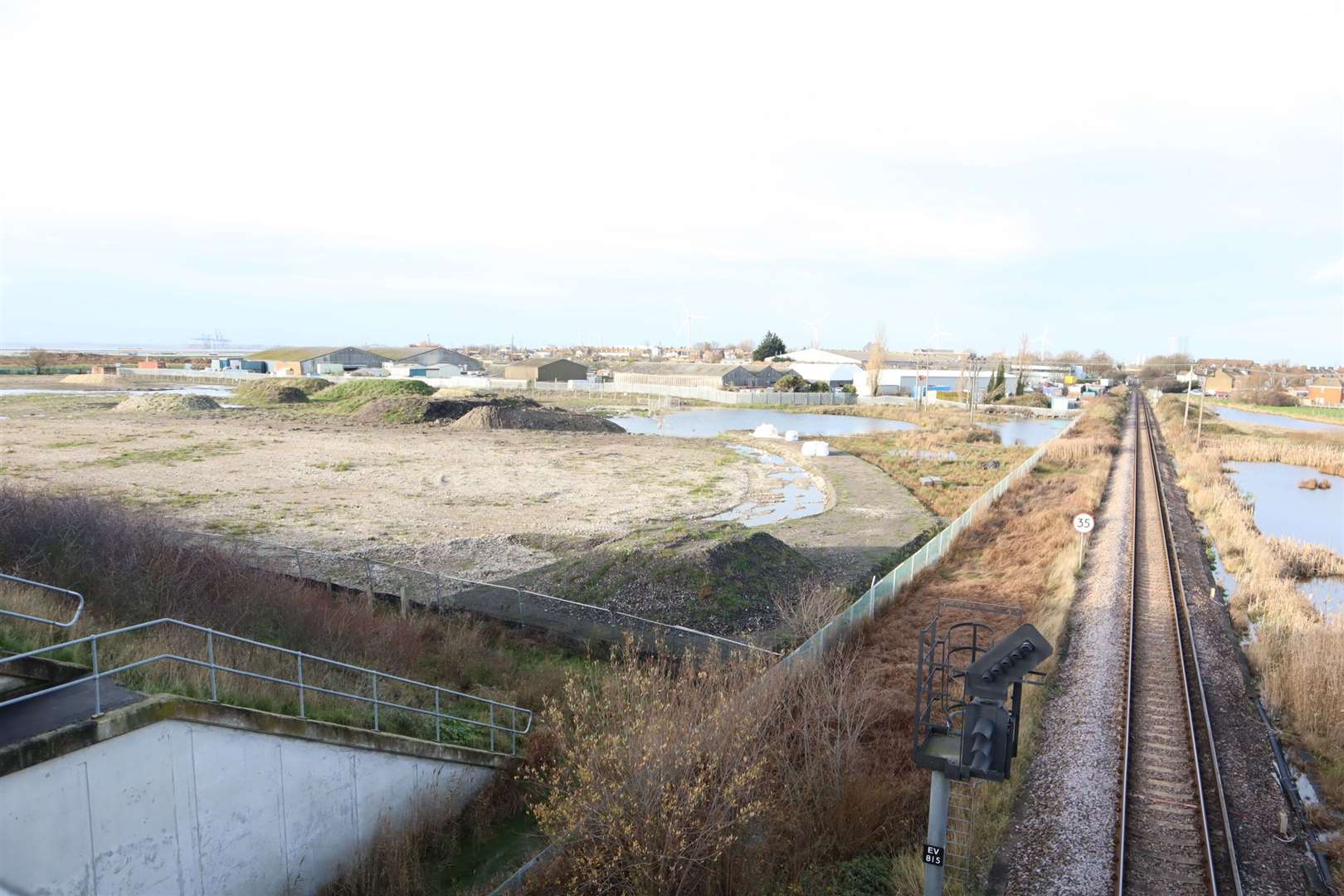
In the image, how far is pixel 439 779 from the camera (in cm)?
1107

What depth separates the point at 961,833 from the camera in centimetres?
976

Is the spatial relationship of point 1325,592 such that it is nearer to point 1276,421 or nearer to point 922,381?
point 1276,421

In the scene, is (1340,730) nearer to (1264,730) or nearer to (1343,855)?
(1264,730)

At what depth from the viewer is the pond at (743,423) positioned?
225 feet

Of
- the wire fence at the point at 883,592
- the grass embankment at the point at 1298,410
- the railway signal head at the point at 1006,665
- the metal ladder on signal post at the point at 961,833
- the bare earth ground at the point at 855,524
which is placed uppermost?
the railway signal head at the point at 1006,665

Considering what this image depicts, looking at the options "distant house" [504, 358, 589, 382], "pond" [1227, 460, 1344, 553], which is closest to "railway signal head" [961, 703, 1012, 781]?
"pond" [1227, 460, 1344, 553]

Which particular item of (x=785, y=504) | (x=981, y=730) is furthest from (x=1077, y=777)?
(x=785, y=504)

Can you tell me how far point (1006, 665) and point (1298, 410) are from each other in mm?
121432

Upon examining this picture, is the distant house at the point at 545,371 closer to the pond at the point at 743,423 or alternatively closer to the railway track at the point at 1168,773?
the pond at the point at 743,423

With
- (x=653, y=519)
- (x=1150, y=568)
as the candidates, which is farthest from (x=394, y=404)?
Answer: (x=1150, y=568)

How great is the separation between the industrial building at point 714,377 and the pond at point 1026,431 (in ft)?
115

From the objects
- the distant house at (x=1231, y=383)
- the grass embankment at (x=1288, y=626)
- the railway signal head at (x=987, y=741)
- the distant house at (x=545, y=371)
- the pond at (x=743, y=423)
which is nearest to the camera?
the railway signal head at (x=987, y=741)

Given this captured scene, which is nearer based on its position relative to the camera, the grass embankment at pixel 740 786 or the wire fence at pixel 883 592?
the grass embankment at pixel 740 786

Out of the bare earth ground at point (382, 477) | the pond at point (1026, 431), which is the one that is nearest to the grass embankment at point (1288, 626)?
the bare earth ground at point (382, 477)
